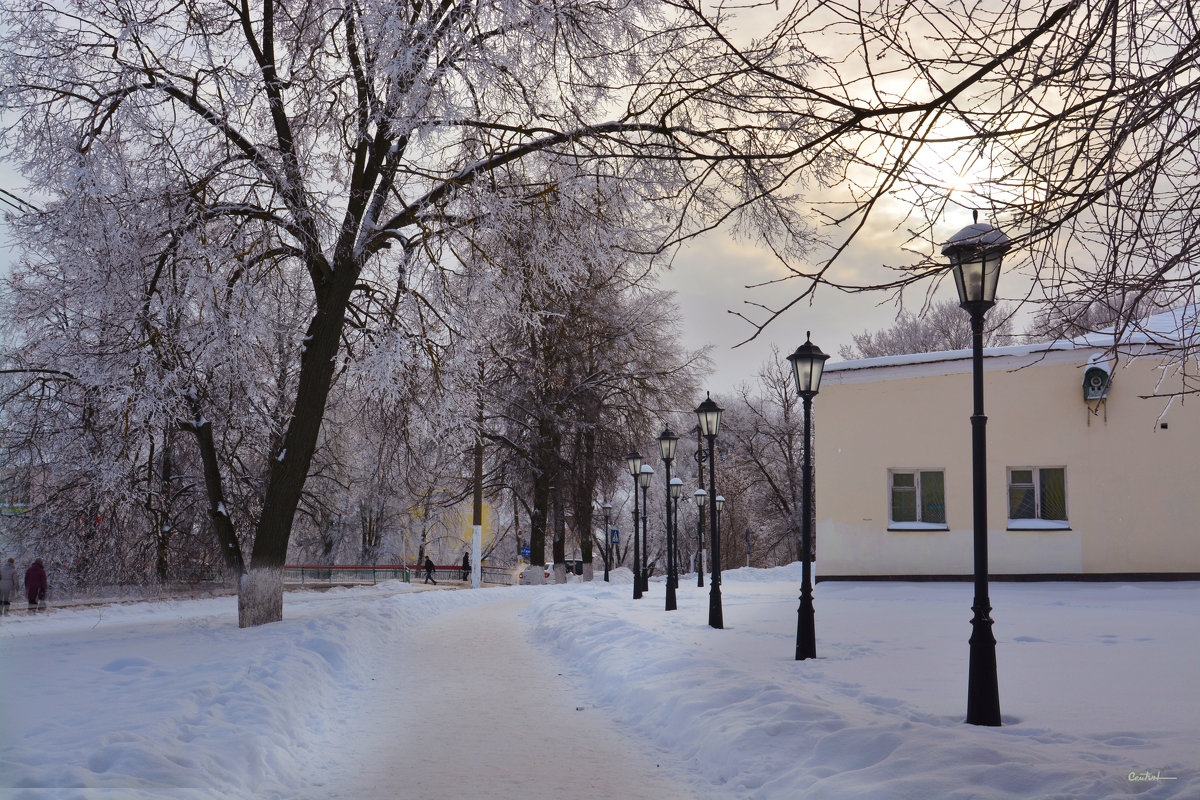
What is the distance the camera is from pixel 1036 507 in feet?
67.7

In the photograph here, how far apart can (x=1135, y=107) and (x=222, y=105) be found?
11.2m

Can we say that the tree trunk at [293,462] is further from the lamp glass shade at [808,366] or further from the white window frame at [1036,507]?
the white window frame at [1036,507]

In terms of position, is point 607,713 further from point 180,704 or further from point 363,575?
point 363,575

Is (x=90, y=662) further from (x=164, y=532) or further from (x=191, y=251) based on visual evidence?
(x=164, y=532)

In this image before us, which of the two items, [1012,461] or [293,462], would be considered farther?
[1012,461]

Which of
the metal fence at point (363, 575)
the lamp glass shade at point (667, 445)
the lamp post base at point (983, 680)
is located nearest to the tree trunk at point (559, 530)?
the metal fence at point (363, 575)

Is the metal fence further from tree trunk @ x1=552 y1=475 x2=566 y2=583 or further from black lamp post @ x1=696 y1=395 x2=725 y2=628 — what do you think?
black lamp post @ x1=696 y1=395 x2=725 y2=628

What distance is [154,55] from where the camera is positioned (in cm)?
1177

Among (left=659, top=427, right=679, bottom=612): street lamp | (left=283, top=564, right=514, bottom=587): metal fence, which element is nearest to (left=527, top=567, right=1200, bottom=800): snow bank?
(left=659, top=427, right=679, bottom=612): street lamp

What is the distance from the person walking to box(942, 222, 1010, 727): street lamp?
21.1 m

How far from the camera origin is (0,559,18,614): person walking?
20.2 metres

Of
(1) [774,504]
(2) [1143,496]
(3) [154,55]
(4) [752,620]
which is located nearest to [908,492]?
(2) [1143,496]

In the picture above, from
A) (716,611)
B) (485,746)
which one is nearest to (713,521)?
(716,611)

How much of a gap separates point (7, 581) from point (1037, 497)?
79.9 ft
